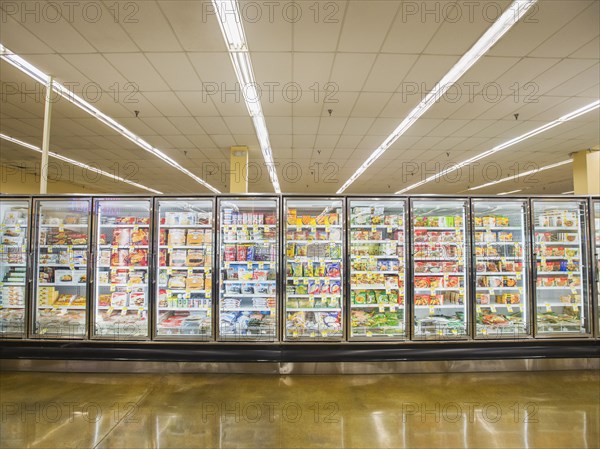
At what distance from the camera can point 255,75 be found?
4270 mm

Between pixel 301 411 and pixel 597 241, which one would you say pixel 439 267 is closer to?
pixel 597 241

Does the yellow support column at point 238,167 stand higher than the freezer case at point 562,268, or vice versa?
the yellow support column at point 238,167

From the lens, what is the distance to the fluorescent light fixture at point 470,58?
308 centimetres

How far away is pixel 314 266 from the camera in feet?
13.6

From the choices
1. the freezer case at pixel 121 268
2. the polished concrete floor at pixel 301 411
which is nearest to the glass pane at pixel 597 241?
the polished concrete floor at pixel 301 411

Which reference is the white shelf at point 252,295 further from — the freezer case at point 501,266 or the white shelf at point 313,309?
the freezer case at point 501,266

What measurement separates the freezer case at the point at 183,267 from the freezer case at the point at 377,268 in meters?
1.93

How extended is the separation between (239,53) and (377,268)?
3286mm

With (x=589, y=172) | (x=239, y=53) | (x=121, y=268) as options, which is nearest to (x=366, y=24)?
(x=239, y=53)

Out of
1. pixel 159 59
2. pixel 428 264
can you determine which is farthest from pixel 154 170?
pixel 428 264

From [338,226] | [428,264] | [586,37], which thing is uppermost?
[586,37]

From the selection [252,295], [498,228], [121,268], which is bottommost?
[252,295]

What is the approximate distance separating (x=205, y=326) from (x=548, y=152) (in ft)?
30.4

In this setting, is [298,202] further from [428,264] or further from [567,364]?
[567,364]
